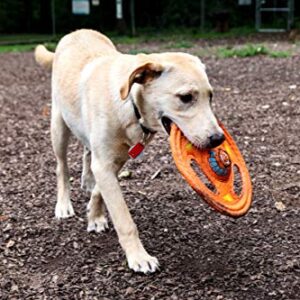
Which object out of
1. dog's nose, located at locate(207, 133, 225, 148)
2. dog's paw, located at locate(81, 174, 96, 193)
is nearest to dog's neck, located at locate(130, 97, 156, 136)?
dog's nose, located at locate(207, 133, 225, 148)

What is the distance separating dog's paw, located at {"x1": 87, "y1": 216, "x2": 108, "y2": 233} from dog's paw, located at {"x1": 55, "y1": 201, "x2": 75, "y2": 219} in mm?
316

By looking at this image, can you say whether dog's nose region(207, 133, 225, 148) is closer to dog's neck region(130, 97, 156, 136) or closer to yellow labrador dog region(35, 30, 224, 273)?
yellow labrador dog region(35, 30, 224, 273)

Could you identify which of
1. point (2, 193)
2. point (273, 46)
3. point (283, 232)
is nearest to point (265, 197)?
point (283, 232)

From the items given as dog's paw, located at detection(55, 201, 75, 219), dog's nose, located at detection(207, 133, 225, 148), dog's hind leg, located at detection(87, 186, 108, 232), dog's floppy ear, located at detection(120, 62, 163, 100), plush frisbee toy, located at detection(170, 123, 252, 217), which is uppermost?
dog's floppy ear, located at detection(120, 62, 163, 100)

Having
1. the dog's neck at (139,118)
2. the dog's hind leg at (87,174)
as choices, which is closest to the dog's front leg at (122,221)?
the dog's neck at (139,118)

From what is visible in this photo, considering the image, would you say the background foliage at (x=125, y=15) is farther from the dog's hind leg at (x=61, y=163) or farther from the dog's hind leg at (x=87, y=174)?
the dog's hind leg at (x=61, y=163)

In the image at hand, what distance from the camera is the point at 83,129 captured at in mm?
4105

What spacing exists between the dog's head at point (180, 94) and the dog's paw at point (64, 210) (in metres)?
1.36

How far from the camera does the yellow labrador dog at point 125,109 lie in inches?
133

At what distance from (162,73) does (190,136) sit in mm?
363

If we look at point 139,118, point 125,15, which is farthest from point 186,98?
point 125,15

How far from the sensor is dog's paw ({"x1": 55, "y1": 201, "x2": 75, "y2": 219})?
4.57 meters

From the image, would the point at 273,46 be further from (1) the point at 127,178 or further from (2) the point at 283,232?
(2) the point at 283,232

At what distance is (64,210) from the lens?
15.1 feet
